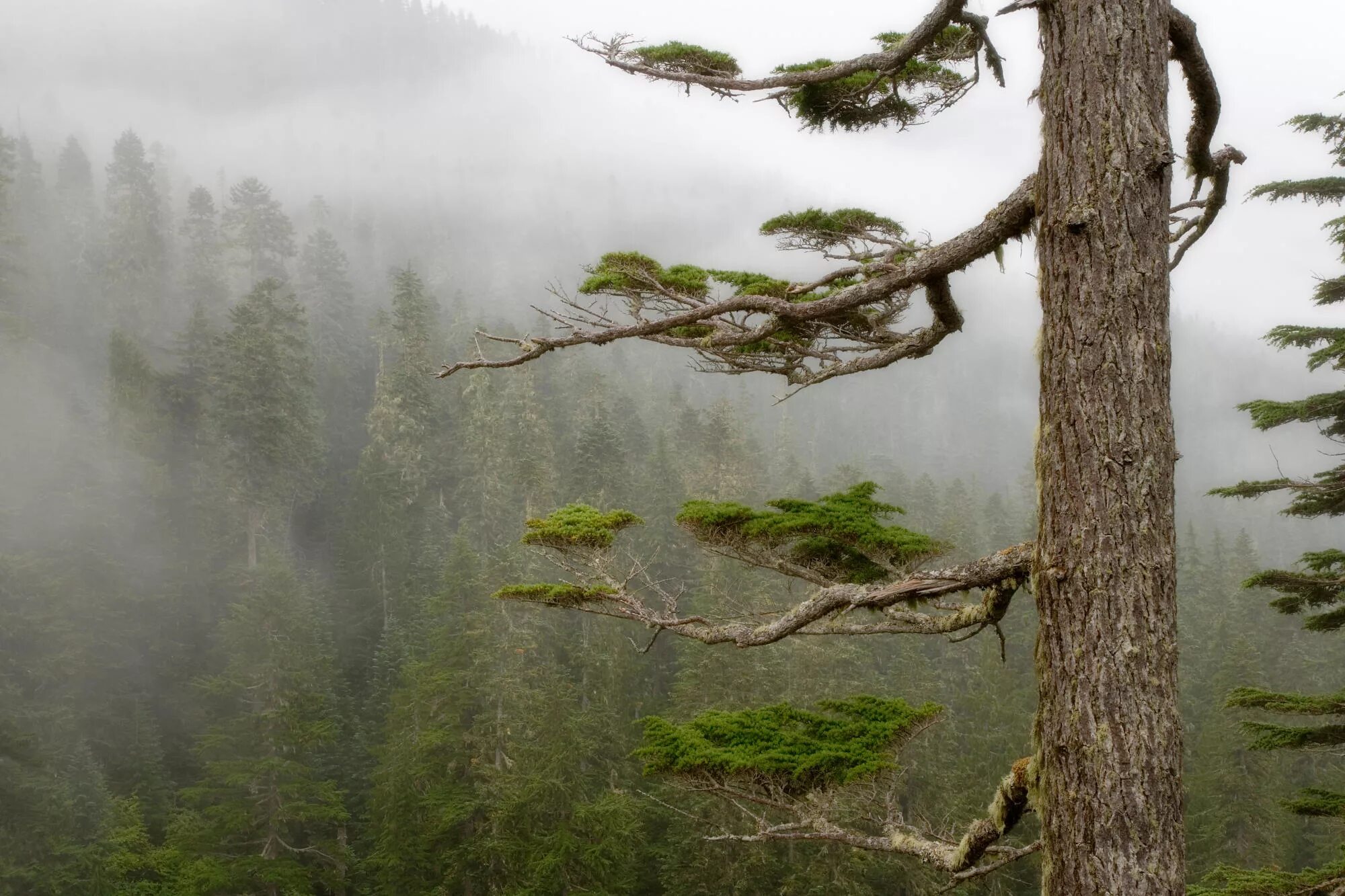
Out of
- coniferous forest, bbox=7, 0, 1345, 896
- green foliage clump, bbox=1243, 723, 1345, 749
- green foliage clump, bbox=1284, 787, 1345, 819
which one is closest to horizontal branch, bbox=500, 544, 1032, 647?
coniferous forest, bbox=7, 0, 1345, 896

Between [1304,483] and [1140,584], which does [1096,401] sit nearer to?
[1140,584]

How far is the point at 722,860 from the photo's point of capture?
1806 centimetres

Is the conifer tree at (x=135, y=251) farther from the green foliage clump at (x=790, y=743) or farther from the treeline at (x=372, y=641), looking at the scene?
the green foliage clump at (x=790, y=743)

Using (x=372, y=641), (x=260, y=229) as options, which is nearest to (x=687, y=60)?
(x=372, y=641)

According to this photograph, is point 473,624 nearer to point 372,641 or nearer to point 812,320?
point 372,641

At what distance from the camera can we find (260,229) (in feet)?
193

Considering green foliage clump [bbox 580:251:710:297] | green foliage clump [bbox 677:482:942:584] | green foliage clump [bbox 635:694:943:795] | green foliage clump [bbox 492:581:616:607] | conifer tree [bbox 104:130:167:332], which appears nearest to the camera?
green foliage clump [bbox 635:694:943:795]

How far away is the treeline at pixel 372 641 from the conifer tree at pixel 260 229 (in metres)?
Result: 5.03

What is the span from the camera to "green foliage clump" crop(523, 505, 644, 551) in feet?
14.7

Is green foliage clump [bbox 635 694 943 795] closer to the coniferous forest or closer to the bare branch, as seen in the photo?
the coniferous forest

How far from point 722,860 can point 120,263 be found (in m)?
52.0

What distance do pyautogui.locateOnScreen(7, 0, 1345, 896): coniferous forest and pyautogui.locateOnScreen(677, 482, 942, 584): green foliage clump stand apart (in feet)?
0.08

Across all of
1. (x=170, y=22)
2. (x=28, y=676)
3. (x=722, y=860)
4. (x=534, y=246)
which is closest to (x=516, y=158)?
(x=534, y=246)

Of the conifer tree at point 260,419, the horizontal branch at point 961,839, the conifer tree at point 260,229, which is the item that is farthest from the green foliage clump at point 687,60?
the conifer tree at point 260,229
